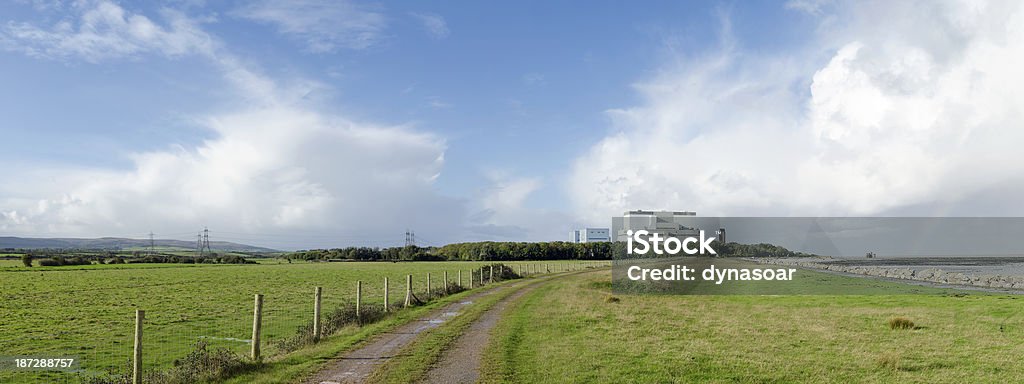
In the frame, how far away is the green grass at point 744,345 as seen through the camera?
1492 cm

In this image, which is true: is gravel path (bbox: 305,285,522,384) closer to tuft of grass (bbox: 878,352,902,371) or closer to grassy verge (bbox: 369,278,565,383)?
grassy verge (bbox: 369,278,565,383)

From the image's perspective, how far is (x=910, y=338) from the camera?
2212 centimetres

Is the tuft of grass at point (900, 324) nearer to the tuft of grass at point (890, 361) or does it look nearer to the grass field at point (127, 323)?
the tuft of grass at point (890, 361)

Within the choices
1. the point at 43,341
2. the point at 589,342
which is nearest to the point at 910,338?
the point at 589,342

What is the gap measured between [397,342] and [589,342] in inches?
234

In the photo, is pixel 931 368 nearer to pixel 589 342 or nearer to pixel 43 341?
pixel 589 342

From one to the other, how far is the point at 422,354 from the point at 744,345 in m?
10.4

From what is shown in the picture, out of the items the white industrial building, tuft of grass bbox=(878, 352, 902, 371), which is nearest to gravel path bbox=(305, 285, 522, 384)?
tuft of grass bbox=(878, 352, 902, 371)

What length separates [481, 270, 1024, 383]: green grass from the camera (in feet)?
49.0

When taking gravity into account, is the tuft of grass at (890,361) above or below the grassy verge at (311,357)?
below

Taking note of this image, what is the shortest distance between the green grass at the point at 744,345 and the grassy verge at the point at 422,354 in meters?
1.38

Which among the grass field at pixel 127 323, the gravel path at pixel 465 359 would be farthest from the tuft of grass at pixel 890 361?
the grass field at pixel 127 323

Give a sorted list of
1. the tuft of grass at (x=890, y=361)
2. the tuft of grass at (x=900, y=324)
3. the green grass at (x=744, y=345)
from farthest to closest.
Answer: the tuft of grass at (x=900, y=324) → the tuft of grass at (x=890, y=361) → the green grass at (x=744, y=345)

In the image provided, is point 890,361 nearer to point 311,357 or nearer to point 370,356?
point 370,356
